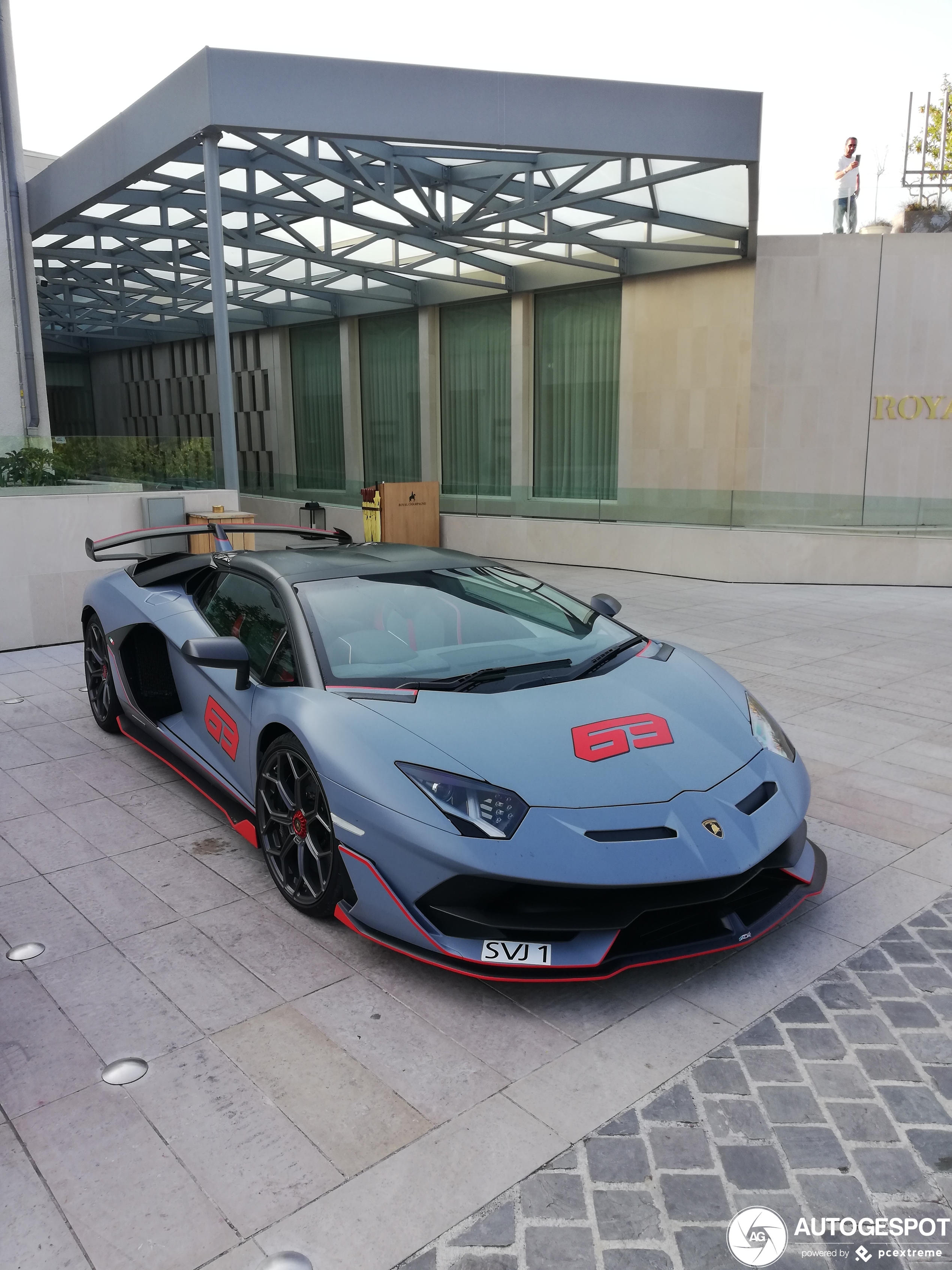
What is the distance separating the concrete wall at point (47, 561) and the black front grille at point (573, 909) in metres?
6.57

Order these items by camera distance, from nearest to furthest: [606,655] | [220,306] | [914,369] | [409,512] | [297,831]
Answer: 1. [297,831]
2. [606,655]
3. [220,306]
4. [914,369]
5. [409,512]

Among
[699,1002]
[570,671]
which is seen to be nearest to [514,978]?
[699,1002]

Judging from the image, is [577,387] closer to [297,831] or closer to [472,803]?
[297,831]

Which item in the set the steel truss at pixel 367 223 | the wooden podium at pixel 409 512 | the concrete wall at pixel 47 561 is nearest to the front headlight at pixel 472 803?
the concrete wall at pixel 47 561

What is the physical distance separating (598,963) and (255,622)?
2281 millimetres

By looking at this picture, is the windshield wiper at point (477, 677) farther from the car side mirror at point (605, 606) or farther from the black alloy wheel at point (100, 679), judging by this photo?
the black alloy wheel at point (100, 679)

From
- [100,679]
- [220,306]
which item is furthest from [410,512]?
[100,679]

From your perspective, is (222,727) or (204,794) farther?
(204,794)

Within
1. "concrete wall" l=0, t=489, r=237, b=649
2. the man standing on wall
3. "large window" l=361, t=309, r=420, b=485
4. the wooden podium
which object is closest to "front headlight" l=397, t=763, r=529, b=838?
"concrete wall" l=0, t=489, r=237, b=649

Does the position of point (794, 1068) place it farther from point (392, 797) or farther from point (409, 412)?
point (409, 412)

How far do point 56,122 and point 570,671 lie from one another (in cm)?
1847

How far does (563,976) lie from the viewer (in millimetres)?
2932

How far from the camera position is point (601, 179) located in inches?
485

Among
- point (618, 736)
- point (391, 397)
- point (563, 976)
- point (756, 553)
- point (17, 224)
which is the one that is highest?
point (17, 224)
